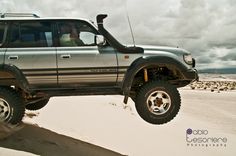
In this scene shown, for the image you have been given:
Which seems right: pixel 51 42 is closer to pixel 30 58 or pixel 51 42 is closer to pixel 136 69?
pixel 30 58

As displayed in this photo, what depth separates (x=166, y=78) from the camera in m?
7.68

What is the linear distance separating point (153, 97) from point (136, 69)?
65cm

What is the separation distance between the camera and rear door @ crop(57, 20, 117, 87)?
6.79 m

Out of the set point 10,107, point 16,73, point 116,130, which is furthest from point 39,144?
point 116,130

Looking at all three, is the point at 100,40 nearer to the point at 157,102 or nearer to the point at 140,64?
the point at 140,64

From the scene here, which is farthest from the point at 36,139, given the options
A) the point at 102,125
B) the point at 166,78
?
the point at 102,125

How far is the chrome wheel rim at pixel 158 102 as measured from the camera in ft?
23.4

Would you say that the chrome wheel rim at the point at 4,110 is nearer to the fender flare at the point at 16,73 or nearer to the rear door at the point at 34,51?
the fender flare at the point at 16,73

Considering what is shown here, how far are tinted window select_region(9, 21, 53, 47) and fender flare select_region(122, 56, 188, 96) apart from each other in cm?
143

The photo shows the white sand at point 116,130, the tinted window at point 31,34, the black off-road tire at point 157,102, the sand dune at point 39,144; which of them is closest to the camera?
the sand dune at point 39,144

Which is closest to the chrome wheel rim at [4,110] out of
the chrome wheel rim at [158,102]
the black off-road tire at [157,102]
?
the black off-road tire at [157,102]

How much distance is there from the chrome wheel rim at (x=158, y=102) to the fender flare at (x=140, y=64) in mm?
453

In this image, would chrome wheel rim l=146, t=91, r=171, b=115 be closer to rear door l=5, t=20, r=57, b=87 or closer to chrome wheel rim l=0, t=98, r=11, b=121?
rear door l=5, t=20, r=57, b=87

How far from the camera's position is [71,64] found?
6.79 metres
